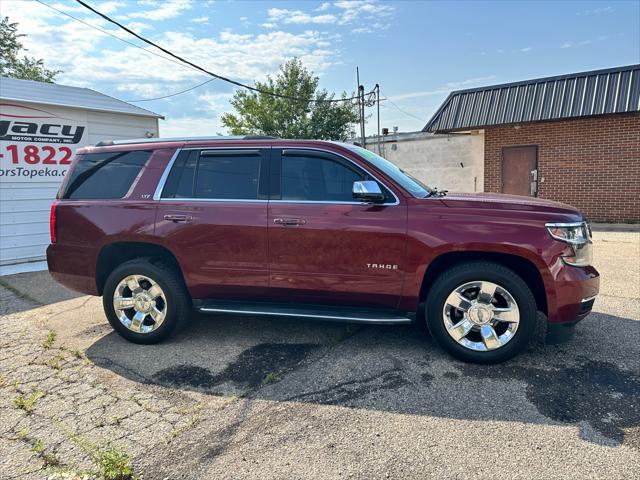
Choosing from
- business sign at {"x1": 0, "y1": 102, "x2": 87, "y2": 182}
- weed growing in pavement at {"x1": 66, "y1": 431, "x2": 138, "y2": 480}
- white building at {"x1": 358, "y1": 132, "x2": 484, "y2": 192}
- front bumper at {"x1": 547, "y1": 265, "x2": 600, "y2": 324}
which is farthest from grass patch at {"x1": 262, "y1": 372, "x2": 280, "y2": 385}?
white building at {"x1": 358, "y1": 132, "x2": 484, "y2": 192}

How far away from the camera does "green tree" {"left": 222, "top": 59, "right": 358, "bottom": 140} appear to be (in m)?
30.8

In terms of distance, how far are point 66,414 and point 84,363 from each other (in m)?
0.93

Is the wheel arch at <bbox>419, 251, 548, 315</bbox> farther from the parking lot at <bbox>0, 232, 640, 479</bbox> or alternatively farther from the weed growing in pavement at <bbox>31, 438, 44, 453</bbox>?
the weed growing in pavement at <bbox>31, 438, 44, 453</bbox>

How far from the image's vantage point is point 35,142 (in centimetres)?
858

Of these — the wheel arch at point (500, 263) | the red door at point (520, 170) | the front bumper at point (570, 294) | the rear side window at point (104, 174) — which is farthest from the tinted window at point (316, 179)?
the red door at point (520, 170)

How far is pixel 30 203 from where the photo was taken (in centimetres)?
862

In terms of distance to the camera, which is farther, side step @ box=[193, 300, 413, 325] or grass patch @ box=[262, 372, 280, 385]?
side step @ box=[193, 300, 413, 325]

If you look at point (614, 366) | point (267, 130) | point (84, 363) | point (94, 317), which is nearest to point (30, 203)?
point (94, 317)

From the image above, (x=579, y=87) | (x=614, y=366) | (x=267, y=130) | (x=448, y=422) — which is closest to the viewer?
(x=448, y=422)

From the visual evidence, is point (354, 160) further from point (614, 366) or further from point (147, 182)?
point (614, 366)

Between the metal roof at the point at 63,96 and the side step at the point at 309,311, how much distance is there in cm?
662

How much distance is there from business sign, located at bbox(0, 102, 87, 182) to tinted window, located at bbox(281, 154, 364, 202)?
6.86 meters

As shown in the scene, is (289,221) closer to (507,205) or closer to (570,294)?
(507,205)

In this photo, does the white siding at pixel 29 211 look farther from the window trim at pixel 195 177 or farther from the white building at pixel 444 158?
the white building at pixel 444 158
